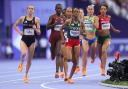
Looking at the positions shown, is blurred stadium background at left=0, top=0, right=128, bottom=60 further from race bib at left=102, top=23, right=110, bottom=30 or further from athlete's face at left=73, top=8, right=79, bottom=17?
athlete's face at left=73, top=8, right=79, bottom=17

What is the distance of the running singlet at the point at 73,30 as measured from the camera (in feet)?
53.7

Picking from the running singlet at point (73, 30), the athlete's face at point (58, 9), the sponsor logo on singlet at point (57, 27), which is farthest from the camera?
the sponsor logo on singlet at point (57, 27)

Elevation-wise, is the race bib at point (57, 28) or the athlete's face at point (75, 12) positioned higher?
the athlete's face at point (75, 12)

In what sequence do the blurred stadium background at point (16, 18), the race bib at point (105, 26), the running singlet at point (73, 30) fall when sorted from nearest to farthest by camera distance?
1. the running singlet at point (73, 30)
2. the race bib at point (105, 26)
3. the blurred stadium background at point (16, 18)

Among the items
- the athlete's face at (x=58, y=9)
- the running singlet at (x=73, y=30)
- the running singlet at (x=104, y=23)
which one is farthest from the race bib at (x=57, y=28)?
the running singlet at (x=104, y=23)

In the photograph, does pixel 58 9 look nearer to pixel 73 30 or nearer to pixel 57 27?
pixel 57 27

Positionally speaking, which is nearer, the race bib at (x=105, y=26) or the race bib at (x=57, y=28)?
the race bib at (x=57, y=28)

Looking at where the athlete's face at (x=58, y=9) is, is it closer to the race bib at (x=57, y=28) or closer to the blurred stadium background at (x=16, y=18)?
the race bib at (x=57, y=28)

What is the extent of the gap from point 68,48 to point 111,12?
21.0 meters

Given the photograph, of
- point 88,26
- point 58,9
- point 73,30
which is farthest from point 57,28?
point 73,30

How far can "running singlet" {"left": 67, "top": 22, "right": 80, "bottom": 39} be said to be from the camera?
16375 millimetres

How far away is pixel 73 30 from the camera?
16406mm

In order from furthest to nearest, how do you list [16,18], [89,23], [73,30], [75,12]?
1. [16,18]
2. [89,23]
3. [73,30]
4. [75,12]

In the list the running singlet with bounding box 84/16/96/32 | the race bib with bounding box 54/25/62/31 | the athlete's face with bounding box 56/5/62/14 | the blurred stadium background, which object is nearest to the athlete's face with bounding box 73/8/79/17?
the athlete's face with bounding box 56/5/62/14
